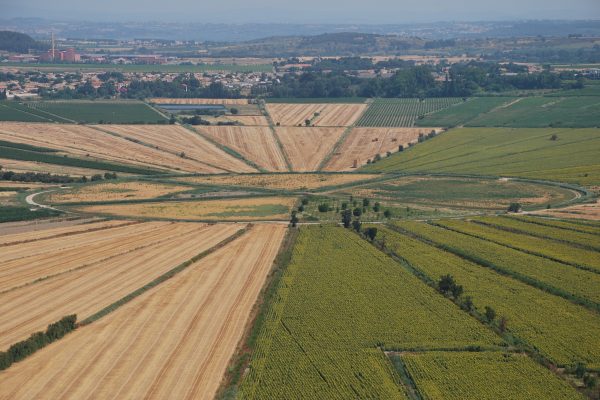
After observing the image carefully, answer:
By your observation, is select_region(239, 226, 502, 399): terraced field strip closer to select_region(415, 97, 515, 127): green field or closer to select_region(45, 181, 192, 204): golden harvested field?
select_region(45, 181, 192, 204): golden harvested field

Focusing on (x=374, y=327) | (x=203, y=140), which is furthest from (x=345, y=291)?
(x=203, y=140)

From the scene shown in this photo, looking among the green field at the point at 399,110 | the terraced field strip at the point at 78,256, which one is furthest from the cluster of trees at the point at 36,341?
the green field at the point at 399,110

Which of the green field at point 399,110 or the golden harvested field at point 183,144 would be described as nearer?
the golden harvested field at point 183,144

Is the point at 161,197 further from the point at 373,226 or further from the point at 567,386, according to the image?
the point at 567,386

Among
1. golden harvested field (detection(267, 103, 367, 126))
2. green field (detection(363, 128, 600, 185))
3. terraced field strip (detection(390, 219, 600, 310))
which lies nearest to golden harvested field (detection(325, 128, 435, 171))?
green field (detection(363, 128, 600, 185))

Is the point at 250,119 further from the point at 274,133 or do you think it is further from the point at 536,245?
the point at 536,245

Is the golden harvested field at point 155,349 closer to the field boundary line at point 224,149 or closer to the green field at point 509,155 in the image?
the green field at point 509,155

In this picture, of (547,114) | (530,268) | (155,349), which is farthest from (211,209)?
(547,114)
